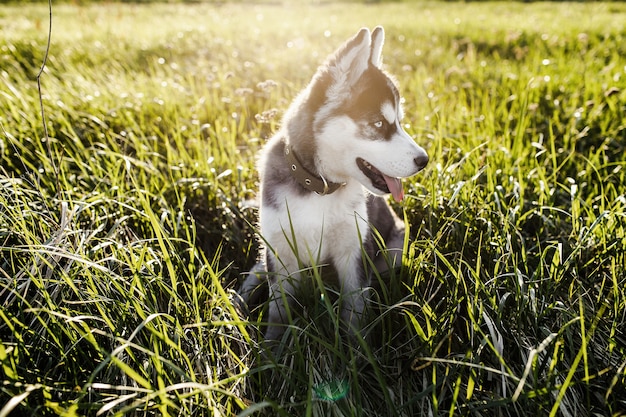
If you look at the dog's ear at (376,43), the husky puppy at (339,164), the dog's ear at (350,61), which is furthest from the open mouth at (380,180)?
the dog's ear at (376,43)

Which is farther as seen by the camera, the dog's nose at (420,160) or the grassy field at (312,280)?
the dog's nose at (420,160)

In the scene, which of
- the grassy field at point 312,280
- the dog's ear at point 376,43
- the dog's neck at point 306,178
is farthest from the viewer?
the dog's ear at point 376,43

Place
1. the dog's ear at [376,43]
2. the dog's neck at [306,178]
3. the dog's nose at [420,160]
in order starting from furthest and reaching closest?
the dog's ear at [376,43] < the dog's neck at [306,178] < the dog's nose at [420,160]

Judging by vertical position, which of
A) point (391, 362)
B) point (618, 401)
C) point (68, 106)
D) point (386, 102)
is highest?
point (386, 102)

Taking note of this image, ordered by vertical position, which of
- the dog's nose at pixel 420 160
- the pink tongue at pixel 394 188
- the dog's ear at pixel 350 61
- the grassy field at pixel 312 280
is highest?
the dog's ear at pixel 350 61

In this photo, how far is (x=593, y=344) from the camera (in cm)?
177

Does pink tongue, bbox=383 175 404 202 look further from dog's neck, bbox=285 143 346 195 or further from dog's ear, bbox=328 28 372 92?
dog's ear, bbox=328 28 372 92

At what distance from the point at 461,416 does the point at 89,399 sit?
51.2 inches

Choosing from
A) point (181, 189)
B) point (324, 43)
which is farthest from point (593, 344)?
point (324, 43)

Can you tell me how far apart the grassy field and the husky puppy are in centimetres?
26

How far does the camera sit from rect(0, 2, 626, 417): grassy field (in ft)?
5.09

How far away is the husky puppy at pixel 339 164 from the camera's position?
2094mm

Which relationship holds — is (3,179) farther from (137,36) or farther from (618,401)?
(137,36)

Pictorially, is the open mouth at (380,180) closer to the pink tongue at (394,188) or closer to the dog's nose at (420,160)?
the pink tongue at (394,188)
